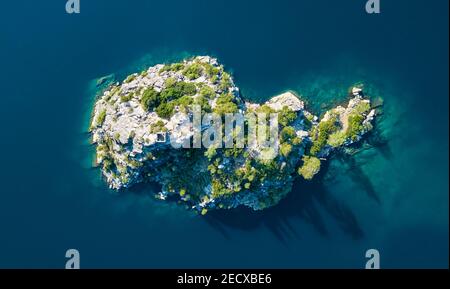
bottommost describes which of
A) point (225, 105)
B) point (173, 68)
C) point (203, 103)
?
point (225, 105)

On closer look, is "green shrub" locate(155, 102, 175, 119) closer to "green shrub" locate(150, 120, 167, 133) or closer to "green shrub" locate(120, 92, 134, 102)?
"green shrub" locate(150, 120, 167, 133)

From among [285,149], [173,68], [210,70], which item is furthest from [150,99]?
[285,149]

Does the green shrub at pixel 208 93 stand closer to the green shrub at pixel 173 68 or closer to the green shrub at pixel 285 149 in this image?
the green shrub at pixel 173 68

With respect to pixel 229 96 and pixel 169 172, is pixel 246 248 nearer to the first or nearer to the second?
pixel 169 172

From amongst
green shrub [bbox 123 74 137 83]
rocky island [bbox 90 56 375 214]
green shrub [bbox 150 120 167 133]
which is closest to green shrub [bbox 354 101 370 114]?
rocky island [bbox 90 56 375 214]

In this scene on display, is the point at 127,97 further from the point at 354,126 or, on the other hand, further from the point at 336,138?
the point at 354,126

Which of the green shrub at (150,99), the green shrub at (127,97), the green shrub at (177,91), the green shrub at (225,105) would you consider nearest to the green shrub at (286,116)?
the green shrub at (225,105)
